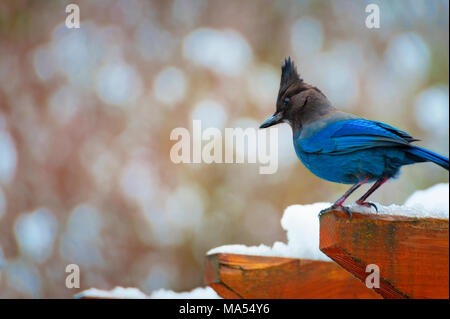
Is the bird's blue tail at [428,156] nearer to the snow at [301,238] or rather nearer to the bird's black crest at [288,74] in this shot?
the snow at [301,238]

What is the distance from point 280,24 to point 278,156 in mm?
896

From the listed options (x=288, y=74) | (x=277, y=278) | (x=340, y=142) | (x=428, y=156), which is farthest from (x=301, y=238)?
(x=288, y=74)

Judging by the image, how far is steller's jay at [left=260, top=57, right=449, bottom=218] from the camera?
1.63 metres

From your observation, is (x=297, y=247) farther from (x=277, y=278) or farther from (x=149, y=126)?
(x=149, y=126)

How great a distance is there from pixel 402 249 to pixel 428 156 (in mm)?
346

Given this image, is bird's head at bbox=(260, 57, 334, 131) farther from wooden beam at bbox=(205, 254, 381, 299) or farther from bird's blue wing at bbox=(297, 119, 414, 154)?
wooden beam at bbox=(205, 254, 381, 299)

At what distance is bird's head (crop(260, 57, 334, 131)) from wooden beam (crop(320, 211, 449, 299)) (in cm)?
75

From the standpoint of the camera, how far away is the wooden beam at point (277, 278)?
5.38 feet

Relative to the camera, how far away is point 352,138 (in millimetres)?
1771

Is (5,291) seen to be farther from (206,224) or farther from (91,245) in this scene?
(206,224)

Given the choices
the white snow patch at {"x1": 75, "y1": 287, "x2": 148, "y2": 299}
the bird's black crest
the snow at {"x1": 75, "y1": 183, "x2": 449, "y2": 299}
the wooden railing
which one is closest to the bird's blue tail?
the snow at {"x1": 75, "y1": 183, "x2": 449, "y2": 299}

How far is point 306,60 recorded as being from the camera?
319 cm

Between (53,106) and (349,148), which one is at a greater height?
(53,106)
